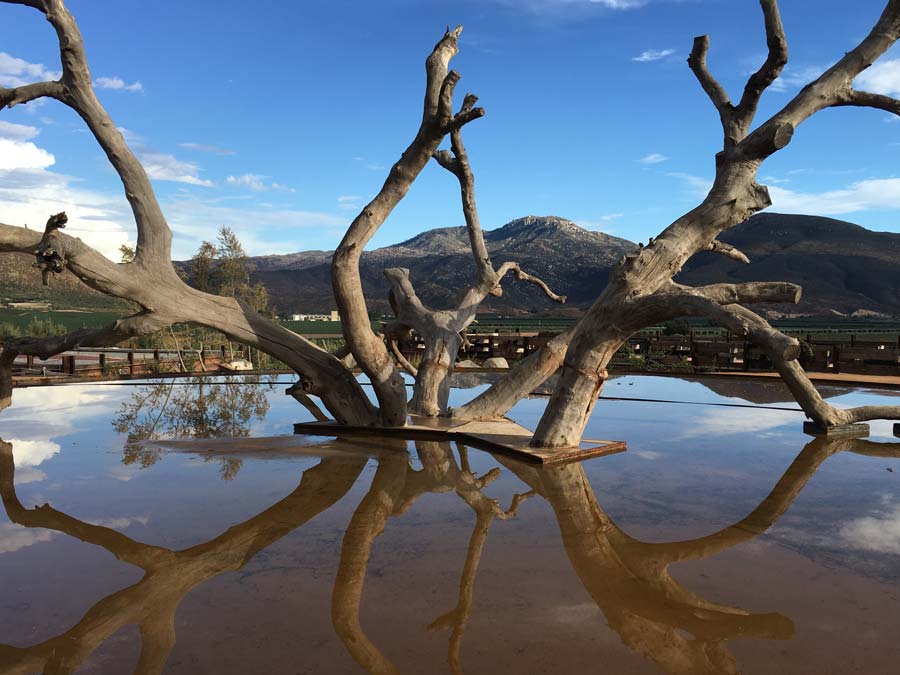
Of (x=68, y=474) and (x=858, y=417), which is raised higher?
(x=858, y=417)

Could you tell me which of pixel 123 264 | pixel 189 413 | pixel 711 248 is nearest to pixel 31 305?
pixel 189 413

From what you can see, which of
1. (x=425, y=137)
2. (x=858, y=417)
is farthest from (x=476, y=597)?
(x=858, y=417)

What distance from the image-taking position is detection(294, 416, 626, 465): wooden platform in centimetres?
768

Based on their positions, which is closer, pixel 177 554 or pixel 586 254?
pixel 177 554

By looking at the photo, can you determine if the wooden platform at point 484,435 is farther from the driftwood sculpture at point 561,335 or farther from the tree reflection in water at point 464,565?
the tree reflection in water at point 464,565

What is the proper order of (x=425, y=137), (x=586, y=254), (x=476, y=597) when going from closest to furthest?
(x=476, y=597)
(x=425, y=137)
(x=586, y=254)

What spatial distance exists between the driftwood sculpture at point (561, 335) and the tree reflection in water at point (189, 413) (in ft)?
4.58

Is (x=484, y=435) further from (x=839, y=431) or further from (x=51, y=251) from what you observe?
(x=51, y=251)

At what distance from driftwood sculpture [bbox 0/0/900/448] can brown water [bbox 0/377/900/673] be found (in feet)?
3.27

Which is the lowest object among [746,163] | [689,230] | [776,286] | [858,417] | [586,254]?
[858,417]

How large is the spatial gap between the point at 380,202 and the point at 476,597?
5.85 m

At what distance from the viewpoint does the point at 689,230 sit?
25.5ft

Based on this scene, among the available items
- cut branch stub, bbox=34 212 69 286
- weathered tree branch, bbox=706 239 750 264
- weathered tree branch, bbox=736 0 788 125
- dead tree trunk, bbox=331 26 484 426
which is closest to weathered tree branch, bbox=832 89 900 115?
weathered tree branch, bbox=736 0 788 125

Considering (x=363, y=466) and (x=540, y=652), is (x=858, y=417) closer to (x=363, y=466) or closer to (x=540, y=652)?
(x=363, y=466)
